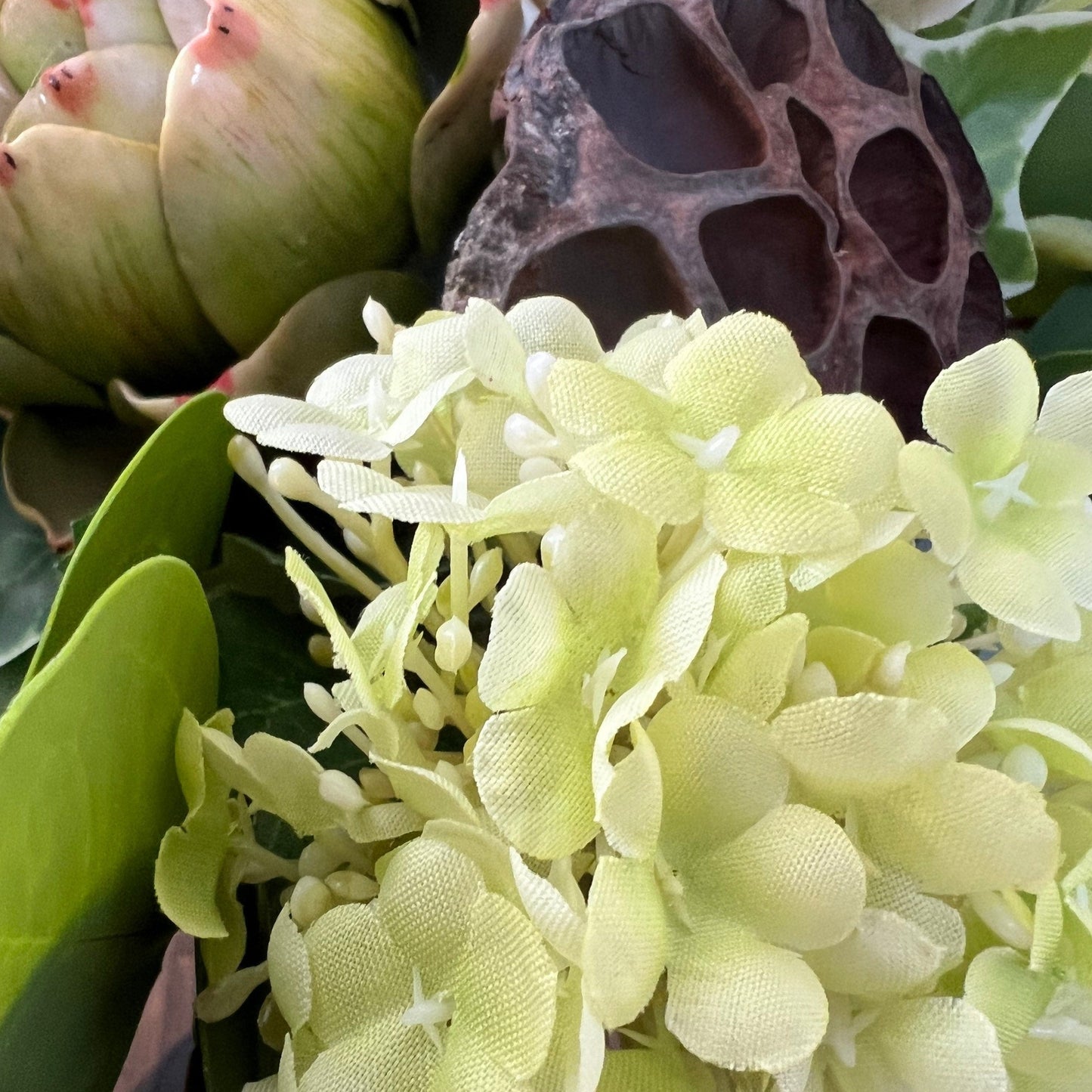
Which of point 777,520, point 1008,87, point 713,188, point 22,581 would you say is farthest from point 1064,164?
point 22,581

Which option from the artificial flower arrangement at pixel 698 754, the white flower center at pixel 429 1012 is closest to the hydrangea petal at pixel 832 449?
the artificial flower arrangement at pixel 698 754

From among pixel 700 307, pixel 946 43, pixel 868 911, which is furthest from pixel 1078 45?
pixel 868 911

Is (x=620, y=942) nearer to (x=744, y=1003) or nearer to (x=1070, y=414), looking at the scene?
(x=744, y=1003)

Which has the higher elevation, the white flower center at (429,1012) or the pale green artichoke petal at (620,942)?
the pale green artichoke petal at (620,942)

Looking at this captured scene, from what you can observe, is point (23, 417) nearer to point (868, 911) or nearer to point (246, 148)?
point (246, 148)

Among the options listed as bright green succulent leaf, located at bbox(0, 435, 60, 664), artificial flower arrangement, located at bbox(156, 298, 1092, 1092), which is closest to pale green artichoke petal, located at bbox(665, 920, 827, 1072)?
artificial flower arrangement, located at bbox(156, 298, 1092, 1092)

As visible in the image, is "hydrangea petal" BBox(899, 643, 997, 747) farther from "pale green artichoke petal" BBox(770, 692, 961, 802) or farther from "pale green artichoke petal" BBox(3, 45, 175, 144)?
"pale green artichoke petal" BBox(3, 45, 175, 144)

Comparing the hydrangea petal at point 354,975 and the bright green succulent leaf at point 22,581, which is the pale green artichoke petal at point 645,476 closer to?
the hydrangea petal at point 354,975
